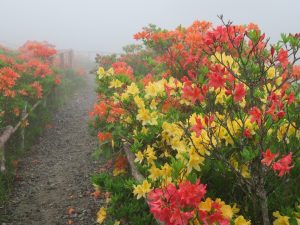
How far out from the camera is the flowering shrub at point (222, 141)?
2656mm

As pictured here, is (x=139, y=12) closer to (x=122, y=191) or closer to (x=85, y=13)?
(x=85, y=13)

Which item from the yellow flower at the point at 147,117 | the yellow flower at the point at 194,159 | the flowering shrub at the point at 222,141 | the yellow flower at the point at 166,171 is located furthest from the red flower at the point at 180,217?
the yellow flower at the point at 147,117

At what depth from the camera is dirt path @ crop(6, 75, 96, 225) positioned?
254 inches

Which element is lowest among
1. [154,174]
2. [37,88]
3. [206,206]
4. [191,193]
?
[37,88]

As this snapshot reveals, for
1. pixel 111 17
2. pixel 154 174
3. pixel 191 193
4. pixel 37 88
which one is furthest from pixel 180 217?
pixel 111 17

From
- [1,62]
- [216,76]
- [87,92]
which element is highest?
[216,76]

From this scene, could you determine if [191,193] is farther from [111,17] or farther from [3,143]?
[111,17]

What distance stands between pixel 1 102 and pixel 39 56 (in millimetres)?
6135

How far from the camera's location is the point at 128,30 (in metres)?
72.3

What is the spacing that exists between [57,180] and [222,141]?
521cm

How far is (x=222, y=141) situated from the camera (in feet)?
11.5

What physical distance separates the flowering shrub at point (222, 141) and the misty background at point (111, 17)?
4443cm

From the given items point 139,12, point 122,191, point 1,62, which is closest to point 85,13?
point 139,12

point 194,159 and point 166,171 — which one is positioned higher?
point 194,159
